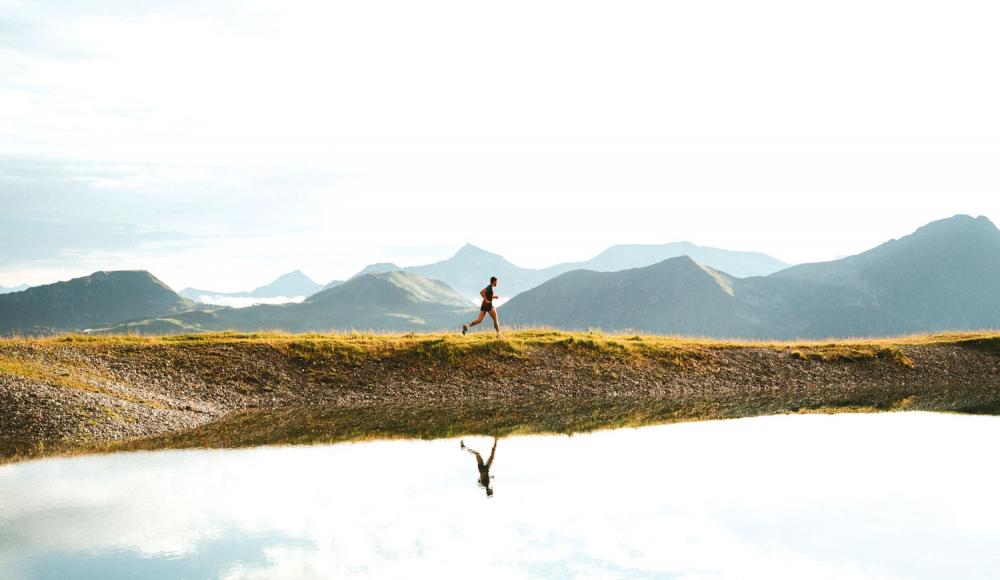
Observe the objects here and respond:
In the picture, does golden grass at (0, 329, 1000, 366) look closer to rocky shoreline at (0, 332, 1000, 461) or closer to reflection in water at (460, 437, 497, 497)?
rocky shoreline at (0, 332, 1000, 461)

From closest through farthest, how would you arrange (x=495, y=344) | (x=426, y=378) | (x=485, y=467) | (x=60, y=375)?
(x=485, y=467), (x=60, y=375), (x=426, y=378), (x=495, y=344)

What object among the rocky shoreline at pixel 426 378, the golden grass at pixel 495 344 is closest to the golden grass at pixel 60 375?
the rocky shoreline at pixel 426 378

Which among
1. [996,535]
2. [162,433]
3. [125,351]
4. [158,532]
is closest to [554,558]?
[158,532]

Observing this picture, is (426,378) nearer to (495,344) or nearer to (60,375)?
(495,344)

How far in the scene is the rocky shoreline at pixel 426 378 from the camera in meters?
31.9

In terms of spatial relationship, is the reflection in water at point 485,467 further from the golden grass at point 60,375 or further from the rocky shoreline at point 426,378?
the golden grass at point 60,375

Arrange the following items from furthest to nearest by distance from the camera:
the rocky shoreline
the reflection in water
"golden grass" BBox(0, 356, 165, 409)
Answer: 1. "golden grass" BBox(0, 356, 165, 409)
2. the rocky shoreline
3. the reflection in water

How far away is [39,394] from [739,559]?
29951mm

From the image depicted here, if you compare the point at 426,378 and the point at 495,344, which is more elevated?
the point at 495,344

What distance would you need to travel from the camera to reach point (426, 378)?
43.9m

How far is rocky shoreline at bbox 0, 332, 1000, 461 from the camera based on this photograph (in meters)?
31.9

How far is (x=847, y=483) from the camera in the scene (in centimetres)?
2164

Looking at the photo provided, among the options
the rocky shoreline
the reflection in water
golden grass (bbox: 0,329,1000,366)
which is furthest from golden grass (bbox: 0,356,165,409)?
the reflection in water

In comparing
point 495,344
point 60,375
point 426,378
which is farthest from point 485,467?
point 495,344
